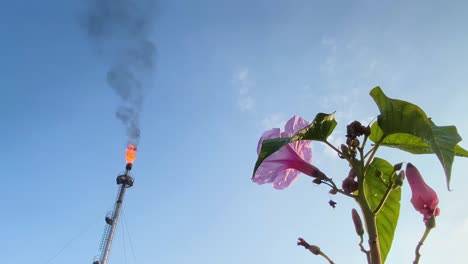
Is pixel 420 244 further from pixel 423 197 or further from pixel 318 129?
pixel 318 129

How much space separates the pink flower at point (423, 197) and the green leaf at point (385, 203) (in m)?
0.24

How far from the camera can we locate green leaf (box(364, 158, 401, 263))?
5.65 ft

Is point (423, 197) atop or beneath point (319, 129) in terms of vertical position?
beneath

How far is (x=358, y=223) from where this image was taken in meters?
1.51

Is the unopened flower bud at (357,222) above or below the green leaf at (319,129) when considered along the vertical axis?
below

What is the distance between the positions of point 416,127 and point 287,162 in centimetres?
65

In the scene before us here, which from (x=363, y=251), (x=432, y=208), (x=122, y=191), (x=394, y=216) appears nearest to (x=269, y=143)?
(x=363, y=251)

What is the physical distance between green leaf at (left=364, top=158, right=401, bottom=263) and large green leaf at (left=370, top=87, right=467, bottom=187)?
0.85 feet

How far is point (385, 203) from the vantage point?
174 centimetres

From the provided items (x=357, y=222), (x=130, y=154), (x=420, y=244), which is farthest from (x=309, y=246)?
(x=130, y=154)

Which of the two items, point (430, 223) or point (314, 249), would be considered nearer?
point (430, 223)

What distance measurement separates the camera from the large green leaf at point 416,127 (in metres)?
1.20

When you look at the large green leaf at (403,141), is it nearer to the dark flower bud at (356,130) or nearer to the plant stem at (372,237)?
the dark flower bud at (356,130)

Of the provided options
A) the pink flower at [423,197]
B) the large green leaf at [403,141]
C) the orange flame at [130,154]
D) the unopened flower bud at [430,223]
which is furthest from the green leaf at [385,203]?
the orange flame at [130,154]
